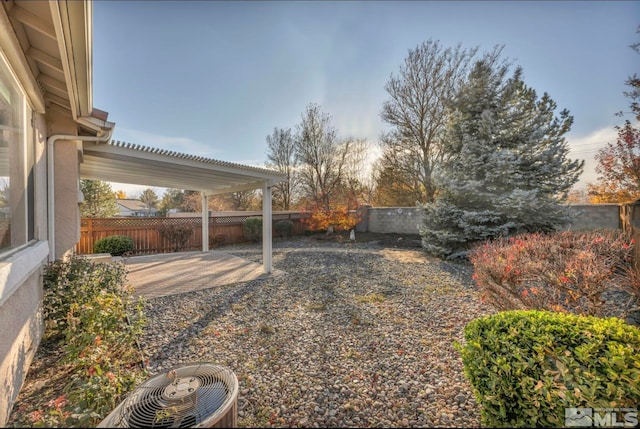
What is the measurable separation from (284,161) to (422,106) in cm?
1040

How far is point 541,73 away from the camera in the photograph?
346 inches

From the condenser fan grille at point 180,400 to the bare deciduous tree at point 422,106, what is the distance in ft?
42.4

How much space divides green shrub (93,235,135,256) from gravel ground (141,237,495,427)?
5893 mm

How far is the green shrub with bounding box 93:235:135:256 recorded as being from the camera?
9242 mm

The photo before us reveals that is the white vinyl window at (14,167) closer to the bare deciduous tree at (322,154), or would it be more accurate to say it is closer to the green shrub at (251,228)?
the green shrub at (251,228)

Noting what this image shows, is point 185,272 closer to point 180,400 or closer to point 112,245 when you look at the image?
point 112,245

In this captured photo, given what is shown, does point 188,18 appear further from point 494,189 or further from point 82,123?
point 494,189

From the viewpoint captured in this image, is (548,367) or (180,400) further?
(548,367)

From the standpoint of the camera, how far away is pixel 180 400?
1.71 m

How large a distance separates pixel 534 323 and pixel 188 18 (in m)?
5.73

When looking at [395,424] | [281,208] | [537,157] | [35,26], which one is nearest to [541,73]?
[537,157]

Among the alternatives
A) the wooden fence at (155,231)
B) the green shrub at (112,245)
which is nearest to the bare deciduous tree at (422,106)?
the wooden fence at (155,231)

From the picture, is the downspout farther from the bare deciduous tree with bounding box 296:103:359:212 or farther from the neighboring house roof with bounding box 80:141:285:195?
the bare deciduous tree with bounding box 296:103:359:212

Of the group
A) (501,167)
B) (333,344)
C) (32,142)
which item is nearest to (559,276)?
(333,344)
